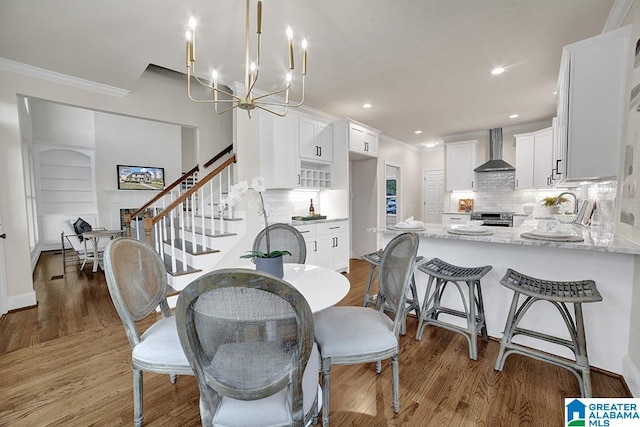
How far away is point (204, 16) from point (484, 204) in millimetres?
5838

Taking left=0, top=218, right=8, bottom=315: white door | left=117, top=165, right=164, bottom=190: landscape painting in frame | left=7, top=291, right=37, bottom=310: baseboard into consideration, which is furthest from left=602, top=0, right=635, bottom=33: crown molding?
left=117, top=165, right=164, bottom=190: landscape painting in frame

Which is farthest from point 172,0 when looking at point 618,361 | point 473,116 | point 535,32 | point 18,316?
point 473,116

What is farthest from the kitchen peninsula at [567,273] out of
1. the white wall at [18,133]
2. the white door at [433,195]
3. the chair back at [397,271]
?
the white door at [433,195]

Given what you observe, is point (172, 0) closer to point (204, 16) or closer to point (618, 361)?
point (204, 16)

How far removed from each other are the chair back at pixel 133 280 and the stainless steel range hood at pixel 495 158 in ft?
18.7

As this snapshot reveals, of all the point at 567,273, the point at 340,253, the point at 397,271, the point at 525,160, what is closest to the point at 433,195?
the point at 525,160

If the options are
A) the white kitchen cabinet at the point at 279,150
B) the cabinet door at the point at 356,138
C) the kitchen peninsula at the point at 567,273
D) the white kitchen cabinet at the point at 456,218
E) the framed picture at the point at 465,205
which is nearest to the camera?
the kitchen peninsula at the point at 567,273

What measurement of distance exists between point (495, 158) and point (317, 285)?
5.64 m

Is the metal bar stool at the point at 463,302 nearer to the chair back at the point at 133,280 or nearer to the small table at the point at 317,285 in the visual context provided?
the small table at the point at 317,285

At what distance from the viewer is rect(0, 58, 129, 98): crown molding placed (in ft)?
8.95

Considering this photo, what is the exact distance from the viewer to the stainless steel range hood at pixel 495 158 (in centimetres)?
525

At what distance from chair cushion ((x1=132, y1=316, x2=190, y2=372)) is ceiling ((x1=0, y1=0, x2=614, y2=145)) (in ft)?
7.22

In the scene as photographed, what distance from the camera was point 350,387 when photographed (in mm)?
1771

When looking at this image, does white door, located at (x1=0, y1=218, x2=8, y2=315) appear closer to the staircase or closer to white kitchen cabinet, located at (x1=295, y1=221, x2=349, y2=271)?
the staircase
